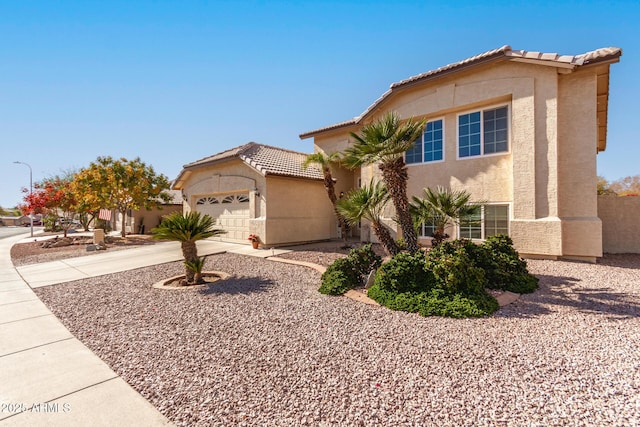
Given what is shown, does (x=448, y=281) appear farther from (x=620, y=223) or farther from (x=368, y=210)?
(x=620, y=223)

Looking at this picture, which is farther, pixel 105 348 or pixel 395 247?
pixel 395 247

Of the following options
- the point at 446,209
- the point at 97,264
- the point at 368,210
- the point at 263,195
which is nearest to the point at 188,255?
the point at 368,210

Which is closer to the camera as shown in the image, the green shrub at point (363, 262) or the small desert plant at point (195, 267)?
the green shrub at point (363, 262)

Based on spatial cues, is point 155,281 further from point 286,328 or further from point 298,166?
point 298,166

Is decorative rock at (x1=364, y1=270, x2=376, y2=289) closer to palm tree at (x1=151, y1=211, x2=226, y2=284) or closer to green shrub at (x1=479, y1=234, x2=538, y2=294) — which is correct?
green shrub at (x1=479, y1=234, x2=538, y2=294)

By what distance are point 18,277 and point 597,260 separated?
66.7 feet

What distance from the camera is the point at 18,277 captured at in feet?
29.1

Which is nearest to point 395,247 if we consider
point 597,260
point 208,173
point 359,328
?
point 359,328

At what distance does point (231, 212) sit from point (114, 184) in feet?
30.0

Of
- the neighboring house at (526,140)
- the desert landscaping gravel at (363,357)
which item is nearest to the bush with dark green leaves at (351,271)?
the desert landscaping gravel at (363,357)

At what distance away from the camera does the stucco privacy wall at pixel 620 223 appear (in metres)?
10.8

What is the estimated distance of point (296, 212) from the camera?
48.4 feet

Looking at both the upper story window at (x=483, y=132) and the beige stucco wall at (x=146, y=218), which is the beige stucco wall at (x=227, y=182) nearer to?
the beige stucco wall at (x=146, y=218)

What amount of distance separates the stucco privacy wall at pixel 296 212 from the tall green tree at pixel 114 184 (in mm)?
11548
